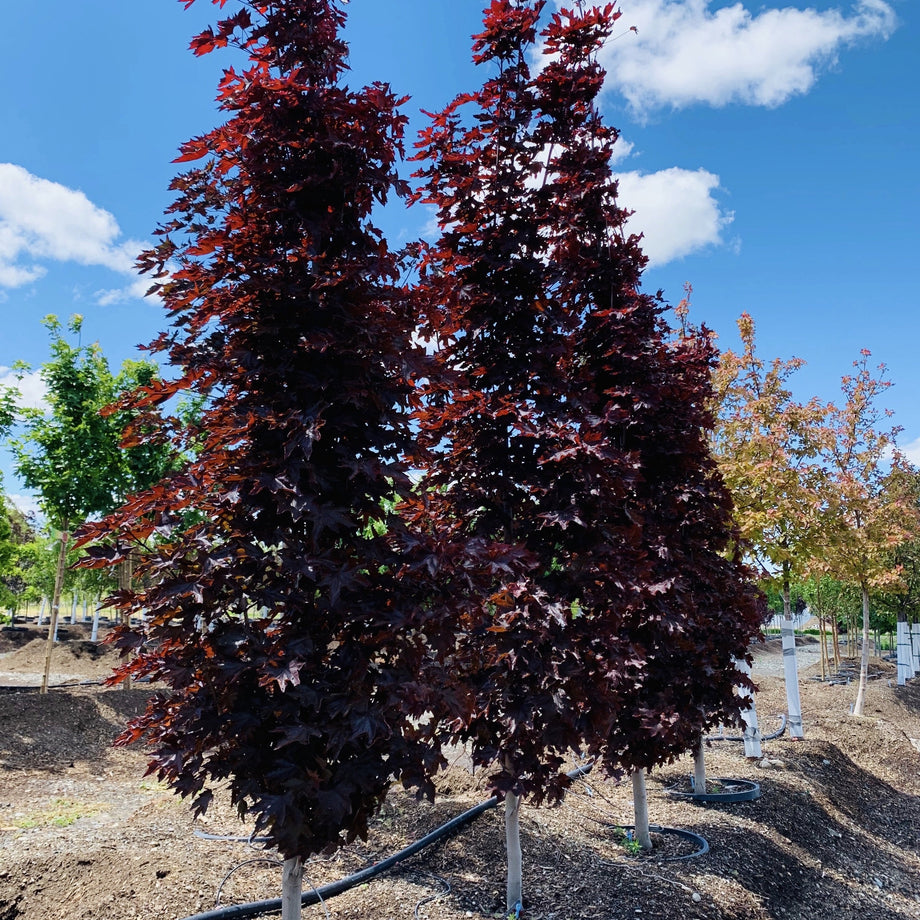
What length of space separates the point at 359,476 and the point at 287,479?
374mm

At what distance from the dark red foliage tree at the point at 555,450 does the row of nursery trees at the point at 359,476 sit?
0.02m

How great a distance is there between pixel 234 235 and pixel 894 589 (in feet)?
61.7

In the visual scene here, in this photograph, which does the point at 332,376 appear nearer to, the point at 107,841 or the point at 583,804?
the point at 107,841

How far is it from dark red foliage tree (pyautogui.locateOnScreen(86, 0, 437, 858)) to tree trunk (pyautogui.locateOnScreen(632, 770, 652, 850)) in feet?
10.9

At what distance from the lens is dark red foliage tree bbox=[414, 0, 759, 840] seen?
4039mm

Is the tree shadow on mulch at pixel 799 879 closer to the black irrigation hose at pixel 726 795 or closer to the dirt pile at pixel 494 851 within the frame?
the dirt pile at pixel 494 851

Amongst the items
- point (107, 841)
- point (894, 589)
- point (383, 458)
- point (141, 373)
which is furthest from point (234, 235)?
point (894, 589)

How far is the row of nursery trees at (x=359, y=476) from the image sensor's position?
2.83 metres

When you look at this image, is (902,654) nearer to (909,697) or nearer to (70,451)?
(909,697)

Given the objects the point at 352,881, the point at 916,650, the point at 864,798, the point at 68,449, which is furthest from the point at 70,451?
the point at 916,650

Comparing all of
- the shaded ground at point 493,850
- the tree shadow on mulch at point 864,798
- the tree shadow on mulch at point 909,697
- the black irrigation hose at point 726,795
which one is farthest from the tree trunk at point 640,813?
the tree shadow on mulch at point 909,697

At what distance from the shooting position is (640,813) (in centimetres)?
565

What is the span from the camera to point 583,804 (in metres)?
7.00

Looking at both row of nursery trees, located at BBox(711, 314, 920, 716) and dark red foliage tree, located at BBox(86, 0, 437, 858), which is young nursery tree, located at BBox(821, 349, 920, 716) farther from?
dark red foliage tree, located at BBox(86, 0, 437, 858)
